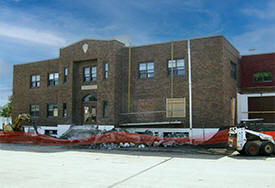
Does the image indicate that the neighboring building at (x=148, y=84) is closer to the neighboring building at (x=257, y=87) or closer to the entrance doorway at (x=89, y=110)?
the entrance doorway at (x=89, y=110)

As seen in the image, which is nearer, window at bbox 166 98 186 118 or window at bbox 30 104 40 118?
window at bbox 166 98 186 118

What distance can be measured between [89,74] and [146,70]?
5882mm

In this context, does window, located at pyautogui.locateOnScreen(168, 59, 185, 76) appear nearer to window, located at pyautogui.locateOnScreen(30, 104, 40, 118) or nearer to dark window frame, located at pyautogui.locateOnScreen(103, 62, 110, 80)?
dark window frame, located at pyautogui.locateOnScreen(103, 62, 110, 80)

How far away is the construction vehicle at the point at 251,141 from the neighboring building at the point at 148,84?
6043mm

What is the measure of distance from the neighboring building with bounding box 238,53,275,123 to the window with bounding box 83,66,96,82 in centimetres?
1431

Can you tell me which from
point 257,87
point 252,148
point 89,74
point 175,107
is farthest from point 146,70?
point 252,148

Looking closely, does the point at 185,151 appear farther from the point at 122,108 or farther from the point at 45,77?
the point at 45,77

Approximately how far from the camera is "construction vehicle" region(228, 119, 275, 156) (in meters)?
16.2

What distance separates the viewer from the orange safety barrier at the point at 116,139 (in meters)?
19.4

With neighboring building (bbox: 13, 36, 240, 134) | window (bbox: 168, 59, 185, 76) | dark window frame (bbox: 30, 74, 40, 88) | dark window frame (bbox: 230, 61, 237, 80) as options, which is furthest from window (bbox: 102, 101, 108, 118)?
dark window frame (bbox: 230, 61, 237, 80)

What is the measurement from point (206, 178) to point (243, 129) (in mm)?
7370

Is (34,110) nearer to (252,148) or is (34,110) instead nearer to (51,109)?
(51,109)

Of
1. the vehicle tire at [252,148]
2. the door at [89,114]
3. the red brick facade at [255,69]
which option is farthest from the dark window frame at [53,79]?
the vehicle tire at [252,148]

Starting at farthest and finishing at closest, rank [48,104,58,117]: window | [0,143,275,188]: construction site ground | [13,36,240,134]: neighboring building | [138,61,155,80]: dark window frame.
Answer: [48,104,58,117]: window, [138,61,155,80]: dark window frame, [13,36,240,134]: neighboring building, [0,143,275,188]: construction site ground
